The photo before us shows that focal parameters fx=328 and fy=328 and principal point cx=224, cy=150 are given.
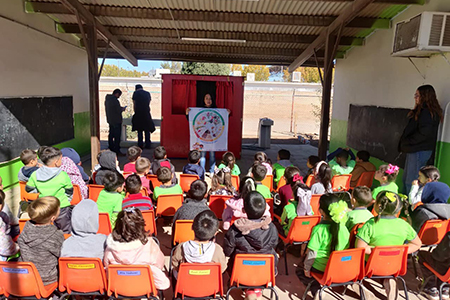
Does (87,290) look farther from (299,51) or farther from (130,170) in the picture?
(299,51)

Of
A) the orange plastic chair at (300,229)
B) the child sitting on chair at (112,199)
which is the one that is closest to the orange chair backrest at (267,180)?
the orange plastic chair at (300,229)

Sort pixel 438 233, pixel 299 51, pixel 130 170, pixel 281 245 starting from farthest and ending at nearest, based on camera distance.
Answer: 1. pixel 299 51
2. pixel 130 170
3. pixel 281 245
4. pixel 438 233

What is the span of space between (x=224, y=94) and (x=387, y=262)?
695 centimetres

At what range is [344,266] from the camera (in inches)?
107

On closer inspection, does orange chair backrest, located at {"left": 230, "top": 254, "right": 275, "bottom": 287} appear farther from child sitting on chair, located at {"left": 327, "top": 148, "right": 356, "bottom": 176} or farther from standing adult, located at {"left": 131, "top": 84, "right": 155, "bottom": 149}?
standing adult, located at {"left": 131, "top": 84, "right": 155, "bottom": 149}

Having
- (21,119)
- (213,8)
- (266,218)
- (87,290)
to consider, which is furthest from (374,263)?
(21,119)

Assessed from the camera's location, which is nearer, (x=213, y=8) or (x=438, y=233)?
(x=438, y=233)

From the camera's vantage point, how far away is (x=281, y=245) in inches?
158

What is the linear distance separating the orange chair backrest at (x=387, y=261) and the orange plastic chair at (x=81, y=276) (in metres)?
2.18

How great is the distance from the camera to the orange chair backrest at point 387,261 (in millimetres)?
2756

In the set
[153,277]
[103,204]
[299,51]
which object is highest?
[299,51]

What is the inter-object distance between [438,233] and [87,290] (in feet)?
11.1

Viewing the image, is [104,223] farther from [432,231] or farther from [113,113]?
[113,113]

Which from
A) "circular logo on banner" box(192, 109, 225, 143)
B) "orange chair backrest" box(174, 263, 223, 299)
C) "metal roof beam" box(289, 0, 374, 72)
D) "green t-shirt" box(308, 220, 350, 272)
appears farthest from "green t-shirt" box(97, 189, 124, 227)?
"metal roof beam" box(289, 0, 374, 72)
